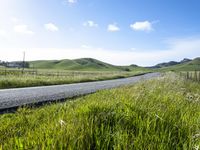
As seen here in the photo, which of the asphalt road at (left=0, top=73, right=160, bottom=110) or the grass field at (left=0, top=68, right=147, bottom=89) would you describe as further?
the grass field at (left=0, top=68, right=147, bottom=89)

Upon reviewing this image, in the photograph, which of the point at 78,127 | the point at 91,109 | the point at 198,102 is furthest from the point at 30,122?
the point at 198,102

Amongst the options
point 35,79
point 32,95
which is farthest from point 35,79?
point 32,95

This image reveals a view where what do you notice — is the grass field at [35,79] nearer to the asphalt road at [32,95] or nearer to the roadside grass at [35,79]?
the roadside grass at [35,79]

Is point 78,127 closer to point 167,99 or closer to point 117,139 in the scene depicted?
point 117,139

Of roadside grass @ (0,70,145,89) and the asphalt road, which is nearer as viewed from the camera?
the asphalt road

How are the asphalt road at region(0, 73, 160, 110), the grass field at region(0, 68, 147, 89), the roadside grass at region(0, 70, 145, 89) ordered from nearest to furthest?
1. the asphalt road at region(0, 73, 160, 110)
2. the roadside grass at region(0, 70, 145, 89)
3. the grass field at region(0, 68, 147, 89)

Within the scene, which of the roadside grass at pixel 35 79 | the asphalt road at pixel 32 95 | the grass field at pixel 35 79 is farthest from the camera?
the grass field at pixel 35 79

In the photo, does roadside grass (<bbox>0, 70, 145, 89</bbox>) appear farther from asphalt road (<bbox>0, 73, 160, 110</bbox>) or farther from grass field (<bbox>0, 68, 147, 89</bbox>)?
asphalt road (<bbox>0, 73, 160, 110</bbox>)

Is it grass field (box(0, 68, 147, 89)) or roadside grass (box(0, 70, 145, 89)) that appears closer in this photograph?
roadside grass (box(0, 70, 145, 89))

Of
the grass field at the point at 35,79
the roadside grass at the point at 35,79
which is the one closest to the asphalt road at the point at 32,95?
the roadside grass at the point at 35,79

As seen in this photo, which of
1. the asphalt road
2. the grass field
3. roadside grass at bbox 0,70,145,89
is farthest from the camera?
the grass field

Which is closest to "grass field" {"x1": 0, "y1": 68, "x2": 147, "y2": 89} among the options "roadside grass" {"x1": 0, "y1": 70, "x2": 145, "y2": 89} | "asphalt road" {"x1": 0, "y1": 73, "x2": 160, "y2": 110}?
"roadside grass" {"x1": 0, "y1": 70, "x2": 145, "y2": 89}

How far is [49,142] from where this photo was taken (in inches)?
114

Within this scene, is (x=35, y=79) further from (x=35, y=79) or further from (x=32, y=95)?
(x=32, y=95)
